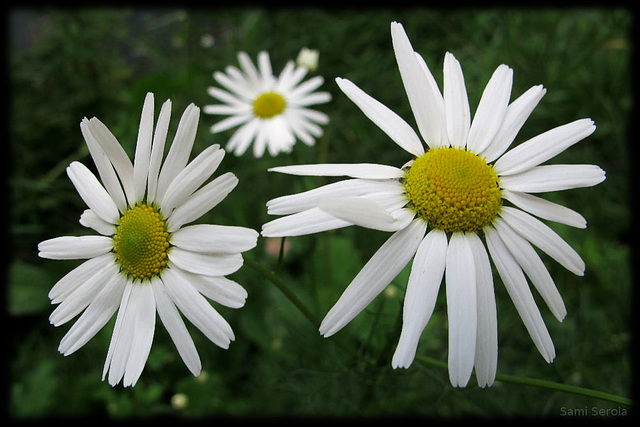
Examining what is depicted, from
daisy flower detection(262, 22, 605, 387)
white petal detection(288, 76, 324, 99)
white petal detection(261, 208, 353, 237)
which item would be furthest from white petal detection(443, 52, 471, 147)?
white petal detection(288, 76, 324, 99)

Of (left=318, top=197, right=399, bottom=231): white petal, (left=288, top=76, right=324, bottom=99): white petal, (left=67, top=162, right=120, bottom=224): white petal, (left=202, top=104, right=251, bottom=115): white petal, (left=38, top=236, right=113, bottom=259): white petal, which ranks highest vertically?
(left=288, top=76, right=324, bottom=99): white petal

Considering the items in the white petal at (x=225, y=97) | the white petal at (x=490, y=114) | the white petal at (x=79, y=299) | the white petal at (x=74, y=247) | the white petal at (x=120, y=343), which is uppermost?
the white petal at (x=225, y=97)

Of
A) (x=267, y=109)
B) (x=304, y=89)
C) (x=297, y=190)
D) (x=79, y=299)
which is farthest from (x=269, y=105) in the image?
(x=79, y=299)

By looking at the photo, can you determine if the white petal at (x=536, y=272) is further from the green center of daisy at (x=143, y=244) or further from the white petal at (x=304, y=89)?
the white petal at (x=304, y=89)

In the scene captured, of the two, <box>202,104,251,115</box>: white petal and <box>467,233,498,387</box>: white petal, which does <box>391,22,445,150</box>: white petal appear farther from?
<box>202,104,251,115</box>: white petal

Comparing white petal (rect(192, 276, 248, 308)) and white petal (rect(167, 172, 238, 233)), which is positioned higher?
white petal (rect(167, 172, 238, 233))

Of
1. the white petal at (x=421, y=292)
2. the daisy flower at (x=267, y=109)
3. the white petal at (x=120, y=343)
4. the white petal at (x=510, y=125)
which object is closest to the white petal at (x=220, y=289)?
the white petal at (x=120, y=343)

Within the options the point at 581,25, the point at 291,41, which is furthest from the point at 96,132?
the point at 581,25
